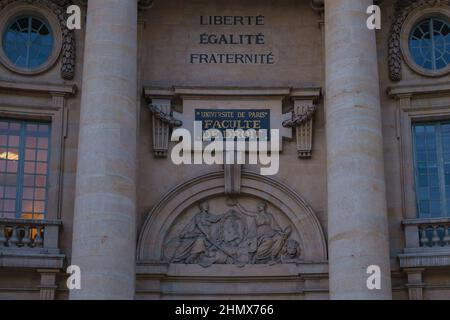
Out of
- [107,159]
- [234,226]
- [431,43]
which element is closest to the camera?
[107,159]

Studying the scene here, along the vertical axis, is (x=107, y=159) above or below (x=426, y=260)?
above

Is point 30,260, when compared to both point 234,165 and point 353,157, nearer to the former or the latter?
point 234,165

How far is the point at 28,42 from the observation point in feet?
93.2

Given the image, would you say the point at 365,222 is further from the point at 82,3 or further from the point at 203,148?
the point at 82,3

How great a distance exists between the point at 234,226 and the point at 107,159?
4961 mm

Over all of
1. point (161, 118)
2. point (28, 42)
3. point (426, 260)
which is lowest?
point (426, 260)

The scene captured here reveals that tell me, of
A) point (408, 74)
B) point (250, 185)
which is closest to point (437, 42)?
point (408, 74)

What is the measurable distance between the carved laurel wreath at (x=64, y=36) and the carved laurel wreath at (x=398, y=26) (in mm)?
8168

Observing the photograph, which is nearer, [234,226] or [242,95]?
[234,226]

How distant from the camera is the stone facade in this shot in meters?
24.4

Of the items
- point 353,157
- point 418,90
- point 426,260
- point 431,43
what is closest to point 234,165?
point 353,157

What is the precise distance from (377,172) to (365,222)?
129 cm

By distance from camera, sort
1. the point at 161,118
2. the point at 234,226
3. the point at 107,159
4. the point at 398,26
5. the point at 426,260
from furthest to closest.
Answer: the point at 398,26
the point at 161,118
the point at 234,226
the point at 426,260
the point at 107,159

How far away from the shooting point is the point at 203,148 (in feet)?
91.6
